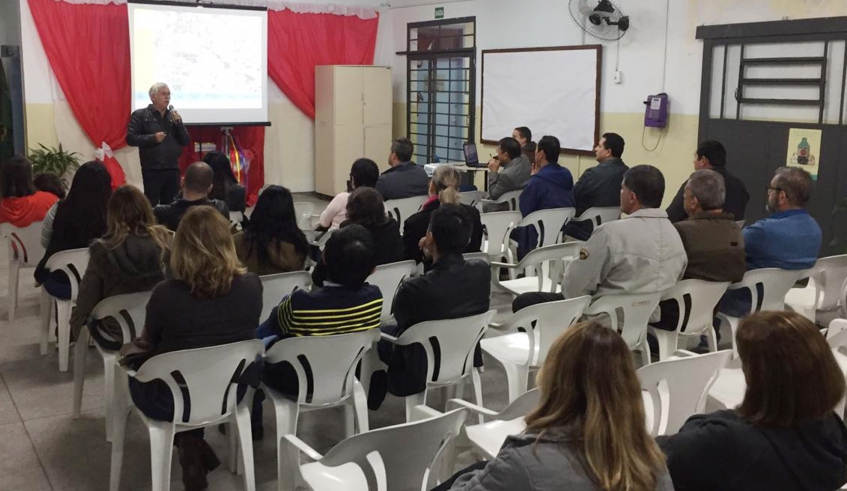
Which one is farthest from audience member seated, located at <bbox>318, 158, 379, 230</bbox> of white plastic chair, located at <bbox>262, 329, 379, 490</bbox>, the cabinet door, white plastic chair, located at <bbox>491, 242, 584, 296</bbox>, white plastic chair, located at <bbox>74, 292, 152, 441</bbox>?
the cabinet door

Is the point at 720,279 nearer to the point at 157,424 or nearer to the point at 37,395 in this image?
the point at 157,424

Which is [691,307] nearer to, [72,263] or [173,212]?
[173,212]

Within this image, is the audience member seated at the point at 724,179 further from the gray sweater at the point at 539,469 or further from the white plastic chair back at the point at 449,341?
the gray sweater at the point at 539,469

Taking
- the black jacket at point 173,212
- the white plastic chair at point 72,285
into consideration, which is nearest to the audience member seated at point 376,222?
the black jacket at point 173,212

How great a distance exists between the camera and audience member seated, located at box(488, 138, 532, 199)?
6.48 metres

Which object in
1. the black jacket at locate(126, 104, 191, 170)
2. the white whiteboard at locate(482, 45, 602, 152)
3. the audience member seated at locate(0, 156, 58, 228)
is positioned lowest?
the audience member seated at locate(0, 156, 58, 228)

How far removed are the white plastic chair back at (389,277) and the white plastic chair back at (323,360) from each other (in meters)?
0.95

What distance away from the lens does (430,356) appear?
3143 mm

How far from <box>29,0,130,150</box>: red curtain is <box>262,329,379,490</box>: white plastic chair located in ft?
23.4

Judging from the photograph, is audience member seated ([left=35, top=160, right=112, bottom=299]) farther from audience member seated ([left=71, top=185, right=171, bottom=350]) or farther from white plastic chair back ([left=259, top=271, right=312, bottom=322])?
white plastic chair back ([left=259, top=271, right=312, bottom=322])

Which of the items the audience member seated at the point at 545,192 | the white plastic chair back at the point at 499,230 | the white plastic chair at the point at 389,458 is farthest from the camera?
the audience member seated at the point at 545,192

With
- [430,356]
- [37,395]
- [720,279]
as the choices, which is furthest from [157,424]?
[720,279]

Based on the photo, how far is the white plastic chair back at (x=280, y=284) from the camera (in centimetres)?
355

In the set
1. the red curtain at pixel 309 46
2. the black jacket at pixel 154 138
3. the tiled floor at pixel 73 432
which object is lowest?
the tiled floor at pixel 73 432
